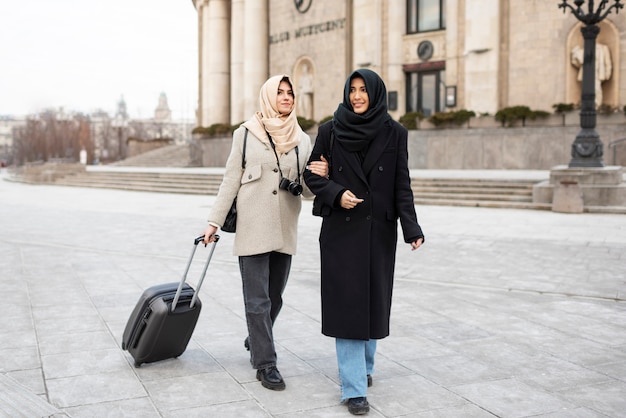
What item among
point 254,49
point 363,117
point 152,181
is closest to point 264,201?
point 363,117

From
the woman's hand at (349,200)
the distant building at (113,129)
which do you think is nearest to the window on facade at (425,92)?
the woman's hand at (349,200)

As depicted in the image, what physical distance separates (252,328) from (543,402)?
1.85 meters

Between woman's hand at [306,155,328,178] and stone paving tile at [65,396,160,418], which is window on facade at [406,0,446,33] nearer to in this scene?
woman's hand at [306,155,328,178]

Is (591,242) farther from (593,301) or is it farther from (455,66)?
(455,66)

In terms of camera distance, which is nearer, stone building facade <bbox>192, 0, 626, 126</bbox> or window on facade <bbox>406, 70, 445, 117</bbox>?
stone building facade <bbox>192, 0, 626, 126</bbox>

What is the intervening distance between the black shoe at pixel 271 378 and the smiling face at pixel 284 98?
1688 mm

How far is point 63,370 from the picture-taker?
4.74 meters

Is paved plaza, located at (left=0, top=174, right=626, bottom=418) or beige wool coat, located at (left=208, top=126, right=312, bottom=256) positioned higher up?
beige wool coat, located at (left=208, top=126, right=312, bottom=256)

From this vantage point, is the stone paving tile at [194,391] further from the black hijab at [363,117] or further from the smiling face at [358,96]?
the smiling face at [358,96]

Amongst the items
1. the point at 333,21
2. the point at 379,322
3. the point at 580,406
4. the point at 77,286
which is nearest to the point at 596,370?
the point at 580,406

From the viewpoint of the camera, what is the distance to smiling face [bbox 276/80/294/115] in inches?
179

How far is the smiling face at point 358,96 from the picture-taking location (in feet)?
13.3

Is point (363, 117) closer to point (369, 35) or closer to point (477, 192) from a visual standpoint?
point (477, 192)

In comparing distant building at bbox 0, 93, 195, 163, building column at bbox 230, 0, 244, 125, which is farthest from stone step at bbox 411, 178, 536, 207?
distant building at bbox 0, 93, 195, 163
